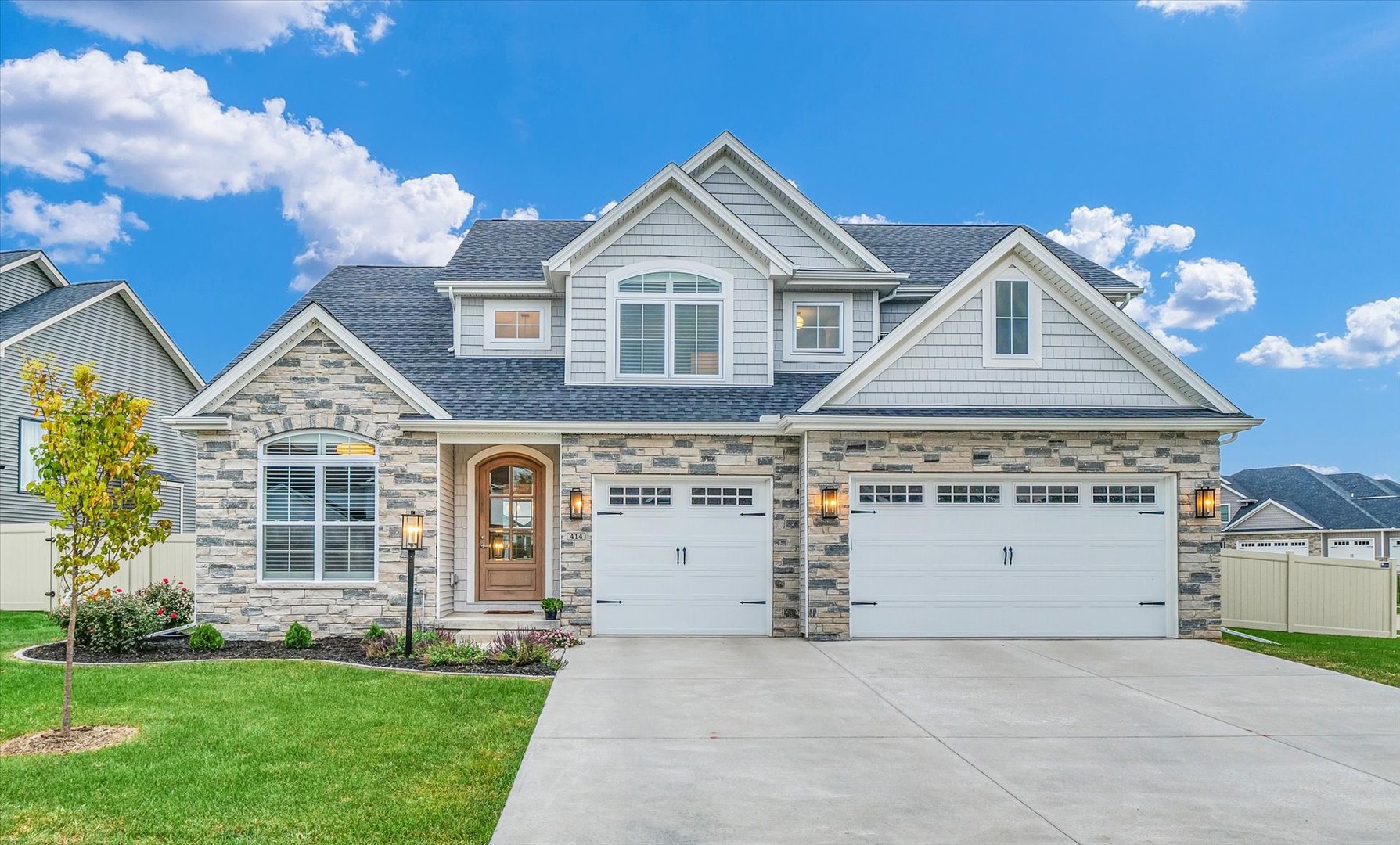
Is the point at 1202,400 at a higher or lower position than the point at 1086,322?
lower

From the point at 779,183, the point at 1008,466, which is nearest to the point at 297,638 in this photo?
the point at 1008,466

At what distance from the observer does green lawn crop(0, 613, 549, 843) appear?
16.6 feet

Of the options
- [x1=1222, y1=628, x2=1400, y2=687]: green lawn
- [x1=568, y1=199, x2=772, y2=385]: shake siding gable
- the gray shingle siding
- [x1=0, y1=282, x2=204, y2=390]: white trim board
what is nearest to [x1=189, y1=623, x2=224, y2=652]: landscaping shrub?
[x1=568, y1=199, x2=772, y2=385]: shake siding gable

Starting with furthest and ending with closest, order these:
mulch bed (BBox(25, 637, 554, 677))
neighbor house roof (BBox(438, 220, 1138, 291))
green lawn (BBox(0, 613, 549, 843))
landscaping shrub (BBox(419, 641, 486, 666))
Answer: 1. neighbor house roof (BBox(438, 220, 1138, 291))
2. landscaping shrub (BBox(419, 641, 486, 666))
3. mulch bed (BBox(25, 637, 554, 677))
4. green lawn (BBox(0, 613, 549, 843))

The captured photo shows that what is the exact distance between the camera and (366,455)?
1239 cm

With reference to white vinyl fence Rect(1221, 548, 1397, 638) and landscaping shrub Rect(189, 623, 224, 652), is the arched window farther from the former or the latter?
white vinyl fence Rect(1221, 548, 1397, 638)

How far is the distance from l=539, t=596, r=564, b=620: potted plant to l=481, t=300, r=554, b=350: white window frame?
14.0 feet

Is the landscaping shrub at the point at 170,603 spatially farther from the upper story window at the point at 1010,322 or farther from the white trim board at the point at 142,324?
the upper story window at the point at 1010,322

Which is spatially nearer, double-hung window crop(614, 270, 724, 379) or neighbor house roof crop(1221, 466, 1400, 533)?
double-hung window crop(614, 270, 724, 379)

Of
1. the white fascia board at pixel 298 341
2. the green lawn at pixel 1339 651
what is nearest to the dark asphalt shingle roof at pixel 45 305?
the white fascia board at pixel 298 341

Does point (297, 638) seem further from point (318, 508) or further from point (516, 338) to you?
point (516, 338)

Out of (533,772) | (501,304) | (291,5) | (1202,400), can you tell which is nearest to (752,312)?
(501,304)

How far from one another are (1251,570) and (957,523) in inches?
246

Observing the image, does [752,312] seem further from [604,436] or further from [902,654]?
[902,654]
